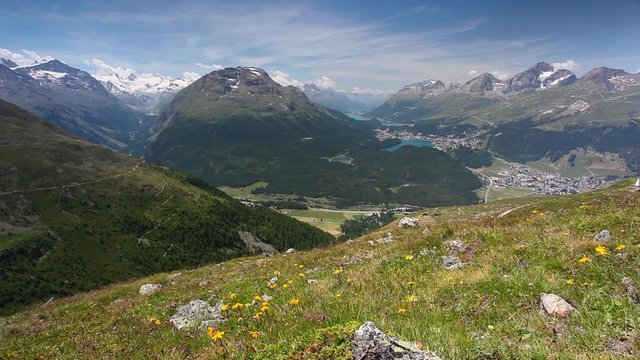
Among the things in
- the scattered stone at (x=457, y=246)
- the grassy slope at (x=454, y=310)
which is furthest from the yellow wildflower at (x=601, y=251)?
the scattered stone at (x=457, y=246)

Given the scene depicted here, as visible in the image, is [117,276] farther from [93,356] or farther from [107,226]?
[93,356]

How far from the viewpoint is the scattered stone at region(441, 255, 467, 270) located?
13452 mm

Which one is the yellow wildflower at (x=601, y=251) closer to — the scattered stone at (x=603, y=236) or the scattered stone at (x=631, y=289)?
the scattered stone at (x=631, y=289)

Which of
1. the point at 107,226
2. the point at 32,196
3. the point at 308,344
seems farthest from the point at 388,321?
the point at 32,196

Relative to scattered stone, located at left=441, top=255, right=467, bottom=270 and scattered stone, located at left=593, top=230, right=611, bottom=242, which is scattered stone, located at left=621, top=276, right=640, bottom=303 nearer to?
scattered stone, located at left=593, top=230, right=611, bottom=242

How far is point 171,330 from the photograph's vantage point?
12.5 m

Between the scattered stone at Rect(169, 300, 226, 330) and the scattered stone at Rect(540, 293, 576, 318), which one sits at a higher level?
the scattered stone at Rect(540, 293, 576, 318)

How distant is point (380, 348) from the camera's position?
5.44 meters

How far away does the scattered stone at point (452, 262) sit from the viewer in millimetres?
13452

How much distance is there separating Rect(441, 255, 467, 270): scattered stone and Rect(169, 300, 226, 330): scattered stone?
7897 millimetres

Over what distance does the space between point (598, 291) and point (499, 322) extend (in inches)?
95.3

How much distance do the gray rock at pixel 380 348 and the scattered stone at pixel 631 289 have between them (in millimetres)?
5653

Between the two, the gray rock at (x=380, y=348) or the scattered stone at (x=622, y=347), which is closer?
the gray rock at (x=380, y=348)

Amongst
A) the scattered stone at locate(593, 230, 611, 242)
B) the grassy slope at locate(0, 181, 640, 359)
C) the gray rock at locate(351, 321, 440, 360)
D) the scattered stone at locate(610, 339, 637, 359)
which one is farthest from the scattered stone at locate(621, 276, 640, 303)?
the gray rock at locate(351, 321, 440, 360)
